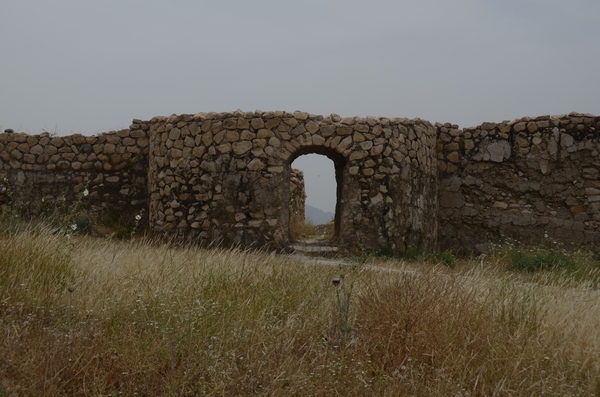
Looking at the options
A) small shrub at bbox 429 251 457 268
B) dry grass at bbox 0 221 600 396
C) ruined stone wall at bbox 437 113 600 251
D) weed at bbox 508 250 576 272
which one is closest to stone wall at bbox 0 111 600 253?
ruined stone wall at bbox 437 113 600 251

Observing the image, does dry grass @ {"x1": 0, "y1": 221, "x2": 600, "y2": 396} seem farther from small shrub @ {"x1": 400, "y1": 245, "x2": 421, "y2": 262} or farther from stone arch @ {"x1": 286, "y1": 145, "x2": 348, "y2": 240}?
stone arch @ {"x1": 286, "y1": 145, "x2": 348, "y2": 240}

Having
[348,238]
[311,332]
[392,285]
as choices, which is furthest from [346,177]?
[311,332]

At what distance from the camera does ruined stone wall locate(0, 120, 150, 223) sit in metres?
11.9

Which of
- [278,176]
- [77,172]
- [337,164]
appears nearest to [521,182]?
[337,164]

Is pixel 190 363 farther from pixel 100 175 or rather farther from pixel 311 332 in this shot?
pixel 100 175

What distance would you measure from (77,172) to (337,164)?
17.4 feet

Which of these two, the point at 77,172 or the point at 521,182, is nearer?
the point at 521,182

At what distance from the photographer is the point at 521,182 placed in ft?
35.6

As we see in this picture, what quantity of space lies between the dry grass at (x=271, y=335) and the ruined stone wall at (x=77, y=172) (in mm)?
6580

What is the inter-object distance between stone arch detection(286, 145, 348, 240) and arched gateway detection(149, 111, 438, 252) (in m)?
0.04

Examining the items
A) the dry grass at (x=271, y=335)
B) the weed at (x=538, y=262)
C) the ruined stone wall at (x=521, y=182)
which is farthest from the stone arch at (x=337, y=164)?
the dry grass at (x=271, y=335)

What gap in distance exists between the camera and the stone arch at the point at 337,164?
998cm

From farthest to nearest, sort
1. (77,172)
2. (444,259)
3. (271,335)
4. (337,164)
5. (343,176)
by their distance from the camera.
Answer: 1. (77,172)
2. (337,164)
3. (343,176)
4. (444,259)
5. (271,335)

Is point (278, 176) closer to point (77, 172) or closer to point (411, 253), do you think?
point (411, 253)
